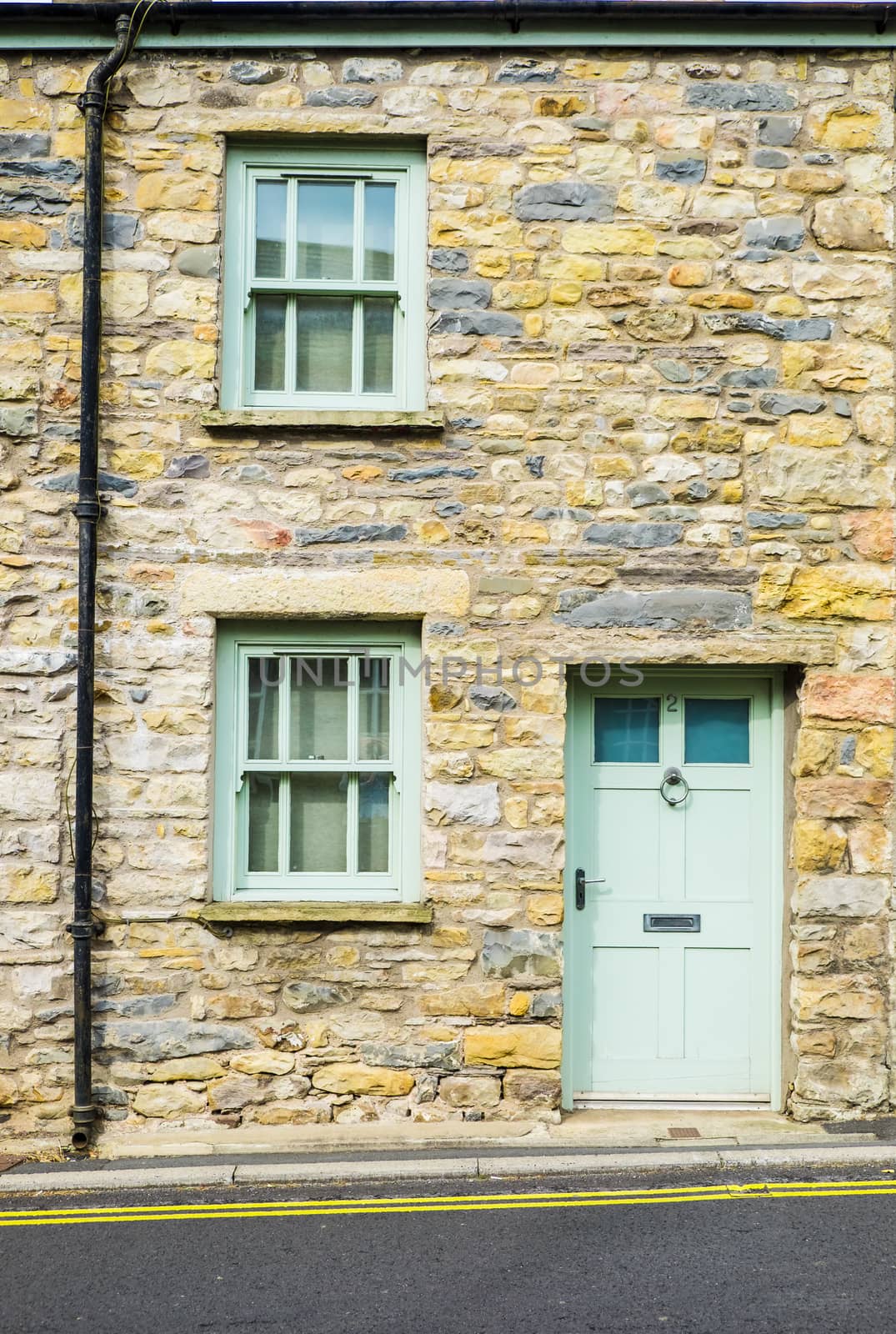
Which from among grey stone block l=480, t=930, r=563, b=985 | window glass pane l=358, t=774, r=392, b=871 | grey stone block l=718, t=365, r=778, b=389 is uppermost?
grey stone block l=718, t=365, r=778, b=389

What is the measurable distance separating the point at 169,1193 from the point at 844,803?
397cm

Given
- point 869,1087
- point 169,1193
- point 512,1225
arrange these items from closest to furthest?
point 512,1225, point 169,1193, point 869,1087

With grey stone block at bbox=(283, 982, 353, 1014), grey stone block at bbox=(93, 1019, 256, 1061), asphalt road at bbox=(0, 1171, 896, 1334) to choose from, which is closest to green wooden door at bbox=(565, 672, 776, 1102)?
asphalt road at bbox=(0, 1171, 896, 1334)

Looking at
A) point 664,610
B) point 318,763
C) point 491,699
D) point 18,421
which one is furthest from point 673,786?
point 18,421

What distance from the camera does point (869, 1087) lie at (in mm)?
6137

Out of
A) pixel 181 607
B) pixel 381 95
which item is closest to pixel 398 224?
pixel 381 95

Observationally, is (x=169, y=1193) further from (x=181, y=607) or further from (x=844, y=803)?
(x=844, y=803)

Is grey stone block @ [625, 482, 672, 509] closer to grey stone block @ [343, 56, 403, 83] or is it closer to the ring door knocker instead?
the ring door knocker

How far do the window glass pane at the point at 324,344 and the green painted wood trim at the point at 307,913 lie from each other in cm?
289

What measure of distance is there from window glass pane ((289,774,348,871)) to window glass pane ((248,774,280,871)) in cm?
9

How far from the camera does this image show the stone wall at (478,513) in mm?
6102

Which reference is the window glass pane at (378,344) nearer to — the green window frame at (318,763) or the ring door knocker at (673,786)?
the green window frame at (318,763)

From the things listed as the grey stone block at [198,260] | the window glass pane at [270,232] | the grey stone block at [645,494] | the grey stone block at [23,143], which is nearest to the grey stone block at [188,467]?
the grey stone block at [198,260]

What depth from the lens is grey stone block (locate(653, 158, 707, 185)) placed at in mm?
6289
